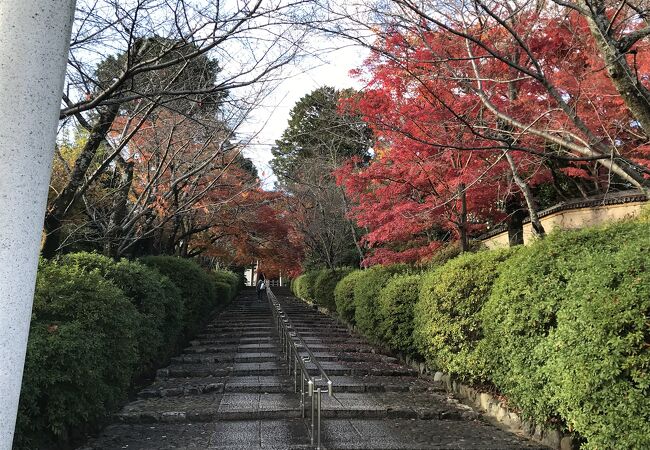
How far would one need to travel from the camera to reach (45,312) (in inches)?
196

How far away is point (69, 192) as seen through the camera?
22.3ft

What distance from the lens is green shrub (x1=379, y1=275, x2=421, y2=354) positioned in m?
9.38

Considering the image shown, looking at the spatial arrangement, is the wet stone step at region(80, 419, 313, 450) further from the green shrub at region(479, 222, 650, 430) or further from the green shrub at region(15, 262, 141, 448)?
the green shrub at region(479, 222, 650, 430)

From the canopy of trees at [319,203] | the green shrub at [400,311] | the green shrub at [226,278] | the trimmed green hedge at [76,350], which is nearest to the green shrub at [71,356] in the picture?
the trimmed green hedge at [76,350]

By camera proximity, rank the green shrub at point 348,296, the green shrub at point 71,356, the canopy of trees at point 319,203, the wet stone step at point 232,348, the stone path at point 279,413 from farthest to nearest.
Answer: the canopy of trees at point 319,203 → the green shrub at point 348,296 → the wet stone step at point 232,348 → the stone path at point 279,413 → the green shrub at point 71,356

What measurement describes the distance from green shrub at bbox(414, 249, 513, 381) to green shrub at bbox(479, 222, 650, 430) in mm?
892

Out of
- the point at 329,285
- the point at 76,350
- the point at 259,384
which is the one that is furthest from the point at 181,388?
the point at 329,285

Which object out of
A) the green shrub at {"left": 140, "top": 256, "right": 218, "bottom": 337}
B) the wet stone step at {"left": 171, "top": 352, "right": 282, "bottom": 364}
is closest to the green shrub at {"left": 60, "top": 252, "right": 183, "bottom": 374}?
the wet stone step at {"left": 171, "top": 352, "right": 282, "bottom": 364}

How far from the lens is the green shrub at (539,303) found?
4.39 meters

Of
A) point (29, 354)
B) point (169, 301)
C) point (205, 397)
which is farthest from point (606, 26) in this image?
point (169, 301)

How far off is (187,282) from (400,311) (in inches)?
193

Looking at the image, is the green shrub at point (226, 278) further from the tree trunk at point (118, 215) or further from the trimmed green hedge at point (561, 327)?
the trimmed green hedge at point (561, 327)

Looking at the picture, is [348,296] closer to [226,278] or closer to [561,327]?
[561,327]

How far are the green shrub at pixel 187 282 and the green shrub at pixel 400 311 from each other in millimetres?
4347
